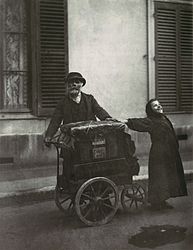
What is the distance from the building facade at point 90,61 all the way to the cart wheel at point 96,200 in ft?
4.65

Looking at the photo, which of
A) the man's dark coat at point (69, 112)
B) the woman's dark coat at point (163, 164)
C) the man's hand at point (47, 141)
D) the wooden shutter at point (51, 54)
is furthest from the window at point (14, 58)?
the woman's dark coat at point (163, 164)

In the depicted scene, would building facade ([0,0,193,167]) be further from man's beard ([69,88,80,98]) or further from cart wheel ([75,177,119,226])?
cart wheel ([75,177,119,226])

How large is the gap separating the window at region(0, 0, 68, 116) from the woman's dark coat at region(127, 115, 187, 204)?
A: 4.26ft

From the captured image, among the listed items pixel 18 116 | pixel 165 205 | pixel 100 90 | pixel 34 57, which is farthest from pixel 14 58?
pixel 165 205

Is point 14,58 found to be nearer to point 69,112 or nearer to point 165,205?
point 69,112

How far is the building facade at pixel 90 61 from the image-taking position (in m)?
4.48

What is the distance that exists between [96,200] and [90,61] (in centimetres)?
184

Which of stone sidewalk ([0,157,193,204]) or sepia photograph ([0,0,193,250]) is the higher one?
sepia photograph ([0,0,193,250])

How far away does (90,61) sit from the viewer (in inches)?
177

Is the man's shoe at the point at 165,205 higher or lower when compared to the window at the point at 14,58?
lower

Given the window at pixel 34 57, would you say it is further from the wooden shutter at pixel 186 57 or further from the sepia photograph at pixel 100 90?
the wooden shutter at pixel 186 57

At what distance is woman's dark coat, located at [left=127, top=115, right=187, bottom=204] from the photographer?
3.68m

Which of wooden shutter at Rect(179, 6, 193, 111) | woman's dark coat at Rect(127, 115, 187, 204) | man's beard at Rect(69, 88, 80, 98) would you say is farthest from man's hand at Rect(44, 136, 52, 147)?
wooden shutter at Rect(179, 6, 193, 111)

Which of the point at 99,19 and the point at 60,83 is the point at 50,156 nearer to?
the point at 60,83
